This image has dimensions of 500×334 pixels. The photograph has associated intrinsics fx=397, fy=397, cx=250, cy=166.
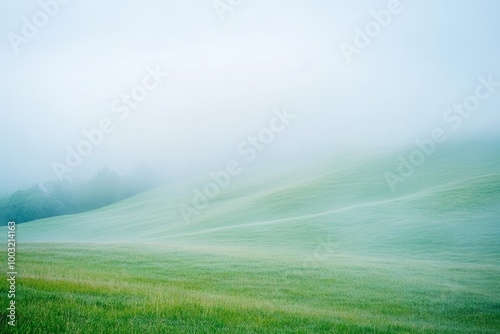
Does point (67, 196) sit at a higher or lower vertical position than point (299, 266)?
higher

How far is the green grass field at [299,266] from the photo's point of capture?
36.8 ft

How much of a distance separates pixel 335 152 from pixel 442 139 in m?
37.3

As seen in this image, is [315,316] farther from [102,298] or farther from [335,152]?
[335,152]

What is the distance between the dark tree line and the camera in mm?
109688

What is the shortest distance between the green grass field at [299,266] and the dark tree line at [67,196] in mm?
39473

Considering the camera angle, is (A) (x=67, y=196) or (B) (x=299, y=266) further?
(A) (x=67, y=196)

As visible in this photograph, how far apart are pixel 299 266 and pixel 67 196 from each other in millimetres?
113157

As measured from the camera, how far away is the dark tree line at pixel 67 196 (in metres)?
110

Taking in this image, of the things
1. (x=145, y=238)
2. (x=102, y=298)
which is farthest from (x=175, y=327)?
(x=145, y=238)

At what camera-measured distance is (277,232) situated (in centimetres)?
4609

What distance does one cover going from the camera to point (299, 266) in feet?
85.6

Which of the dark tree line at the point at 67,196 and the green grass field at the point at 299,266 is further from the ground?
the dark tree line at the point at 67,196

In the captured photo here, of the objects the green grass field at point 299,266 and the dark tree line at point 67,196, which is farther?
Result: the dark tree line at point 67,196

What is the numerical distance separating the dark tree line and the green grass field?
39473 millimetres
